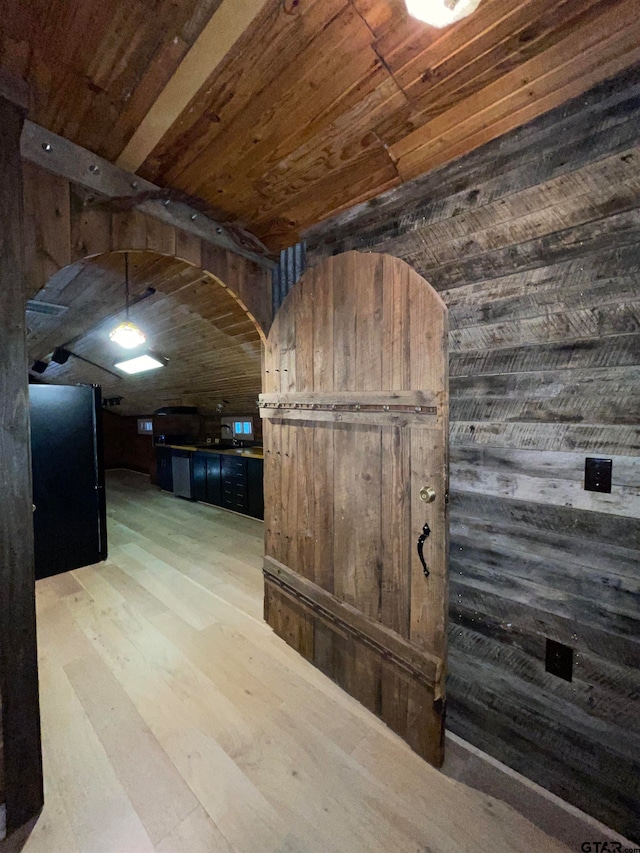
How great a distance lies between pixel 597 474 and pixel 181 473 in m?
5.54

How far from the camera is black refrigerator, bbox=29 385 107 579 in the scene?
3.00 metres

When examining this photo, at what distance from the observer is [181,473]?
5.64 m

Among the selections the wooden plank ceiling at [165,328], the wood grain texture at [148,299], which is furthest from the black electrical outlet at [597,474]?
the wooden plank ceiling at [165,328]

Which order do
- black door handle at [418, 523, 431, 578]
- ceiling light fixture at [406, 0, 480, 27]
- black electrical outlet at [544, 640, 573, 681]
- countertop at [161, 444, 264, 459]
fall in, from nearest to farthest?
ceiling light fixture at [406, 0, 480, 27], black electrical outlet at [544, 640, 573, 681], black door handle at [418, 523, 431, 578], countertop at [161, 444, 264, 459]

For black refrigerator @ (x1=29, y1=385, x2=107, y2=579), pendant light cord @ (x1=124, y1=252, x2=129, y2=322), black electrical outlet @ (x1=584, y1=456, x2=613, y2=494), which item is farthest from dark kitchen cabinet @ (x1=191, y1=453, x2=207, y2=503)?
black electrical outlet @ (x1=584, y1=456, x2=613, y2=494)

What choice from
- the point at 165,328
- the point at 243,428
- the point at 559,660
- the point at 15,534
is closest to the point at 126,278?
the point at 165,328

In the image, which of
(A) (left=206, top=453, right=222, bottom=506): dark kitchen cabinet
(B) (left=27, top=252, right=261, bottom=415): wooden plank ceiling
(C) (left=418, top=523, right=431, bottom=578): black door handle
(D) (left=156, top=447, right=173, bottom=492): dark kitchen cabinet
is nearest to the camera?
(C) (left=418, top=523, right=431, bottom=578): black door handle

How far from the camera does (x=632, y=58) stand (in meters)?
1.00

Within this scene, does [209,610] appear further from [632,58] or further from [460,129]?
[632,58]

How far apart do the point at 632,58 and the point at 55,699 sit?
3.36 m

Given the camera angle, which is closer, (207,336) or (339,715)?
(339,715)

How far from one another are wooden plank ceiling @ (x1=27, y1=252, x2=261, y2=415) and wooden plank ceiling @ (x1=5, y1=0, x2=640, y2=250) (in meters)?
1.23

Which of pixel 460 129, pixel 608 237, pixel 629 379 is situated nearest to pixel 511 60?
pixel 460 129

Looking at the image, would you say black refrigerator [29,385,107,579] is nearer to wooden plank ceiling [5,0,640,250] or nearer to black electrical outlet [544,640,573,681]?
wooden plank ceiling [5,0,640,250]
